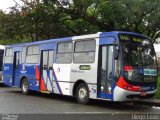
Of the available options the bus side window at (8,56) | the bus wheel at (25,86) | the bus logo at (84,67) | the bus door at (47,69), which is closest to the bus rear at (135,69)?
the bus logo at (84,67)

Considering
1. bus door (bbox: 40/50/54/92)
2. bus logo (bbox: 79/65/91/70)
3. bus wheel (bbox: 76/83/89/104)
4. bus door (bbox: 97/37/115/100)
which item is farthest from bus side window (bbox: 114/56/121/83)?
bus door (bbox: 40/50/54/92)

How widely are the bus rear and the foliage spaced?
4422mm

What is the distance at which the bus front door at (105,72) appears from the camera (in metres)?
15.1

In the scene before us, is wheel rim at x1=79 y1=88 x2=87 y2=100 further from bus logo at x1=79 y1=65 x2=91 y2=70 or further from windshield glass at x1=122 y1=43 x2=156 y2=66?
windshield glass at x1=122 y1=43 x2=156 y2=66

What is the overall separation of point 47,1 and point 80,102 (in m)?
7.49

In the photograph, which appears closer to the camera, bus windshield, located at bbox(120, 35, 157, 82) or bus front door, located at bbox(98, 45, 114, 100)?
bus windshield, located at bbox(120, 35, 157, 82)

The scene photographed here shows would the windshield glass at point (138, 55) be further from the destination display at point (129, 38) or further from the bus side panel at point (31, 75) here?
the bus side panel at point (31, 75)

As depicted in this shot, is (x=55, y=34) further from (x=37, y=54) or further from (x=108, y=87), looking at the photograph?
(x=108, y=87)

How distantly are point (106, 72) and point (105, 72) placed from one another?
0.06 metres

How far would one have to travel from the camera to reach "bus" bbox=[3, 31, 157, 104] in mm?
14914

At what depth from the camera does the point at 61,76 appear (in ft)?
58.6

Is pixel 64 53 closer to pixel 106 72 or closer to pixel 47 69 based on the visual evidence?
pixel 47 69

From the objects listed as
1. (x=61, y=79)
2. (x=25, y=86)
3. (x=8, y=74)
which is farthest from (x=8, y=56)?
(x=61, y=79)

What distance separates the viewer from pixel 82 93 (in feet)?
54.2
